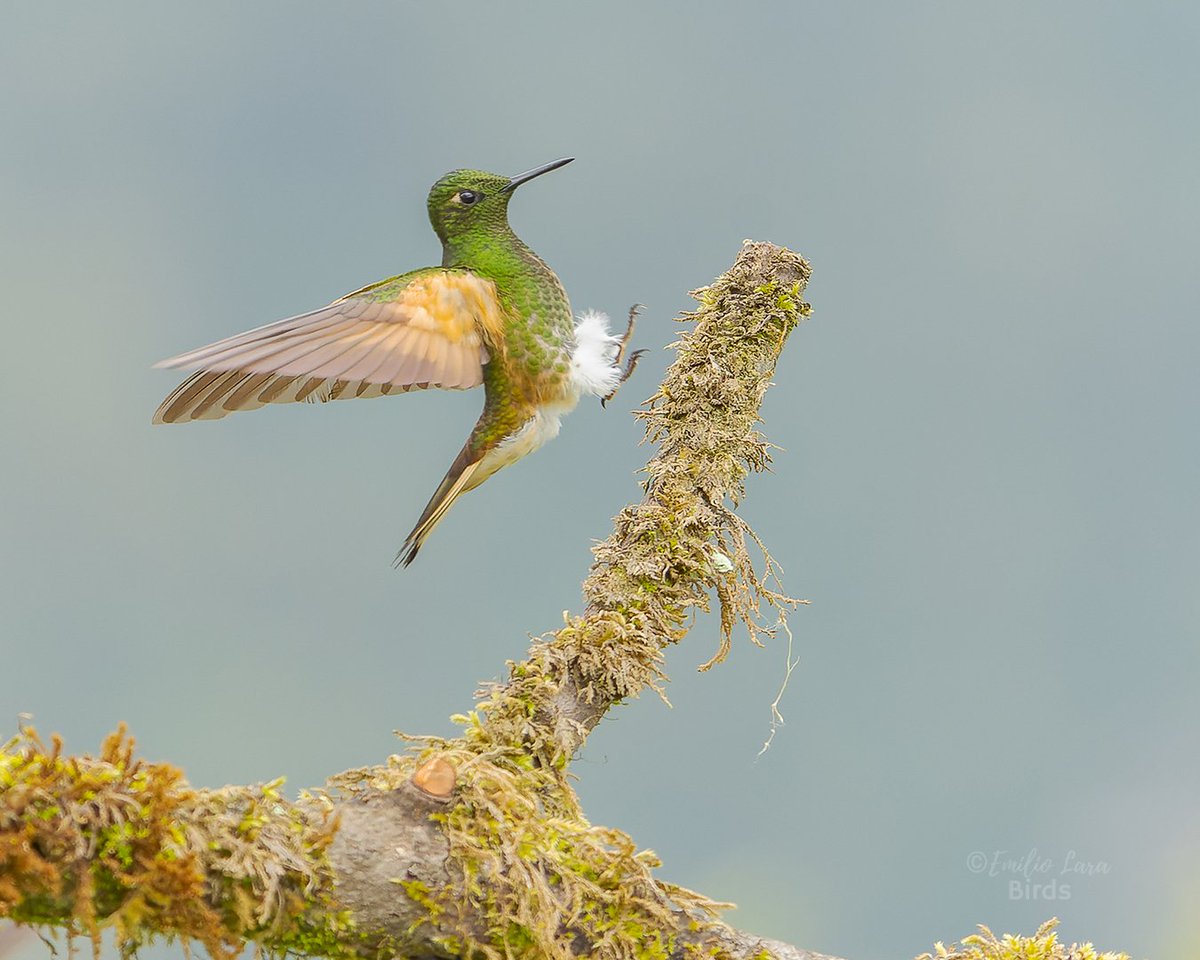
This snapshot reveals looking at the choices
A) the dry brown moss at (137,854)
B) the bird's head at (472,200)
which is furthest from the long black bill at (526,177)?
the dry brown moss at (137,854)

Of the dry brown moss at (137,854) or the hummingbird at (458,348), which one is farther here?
the hummingbird at (458,348)

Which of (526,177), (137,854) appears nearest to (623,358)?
(526,177)

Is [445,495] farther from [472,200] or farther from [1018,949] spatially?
[1018,949]

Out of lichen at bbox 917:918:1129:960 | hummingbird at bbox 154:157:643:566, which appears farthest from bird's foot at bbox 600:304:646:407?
lichen at bbox 917:918:1129:960

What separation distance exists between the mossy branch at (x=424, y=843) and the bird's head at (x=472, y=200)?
4.63ft

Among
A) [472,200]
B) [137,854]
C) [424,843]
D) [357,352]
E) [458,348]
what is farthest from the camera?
[472,200]

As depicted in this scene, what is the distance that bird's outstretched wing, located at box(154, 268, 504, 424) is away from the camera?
285 cm

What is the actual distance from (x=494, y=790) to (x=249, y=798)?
440 mm

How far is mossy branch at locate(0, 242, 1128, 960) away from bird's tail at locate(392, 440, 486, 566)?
2.30 feet

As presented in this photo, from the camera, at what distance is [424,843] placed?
2096 millimetres

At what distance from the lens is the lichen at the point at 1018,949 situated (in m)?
2.45

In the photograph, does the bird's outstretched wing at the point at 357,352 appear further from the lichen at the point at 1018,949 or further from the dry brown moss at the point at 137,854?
the lichen at the point at 1018,949

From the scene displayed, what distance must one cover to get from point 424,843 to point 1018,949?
1199 millimetres

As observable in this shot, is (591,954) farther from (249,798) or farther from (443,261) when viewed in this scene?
(443,261)
